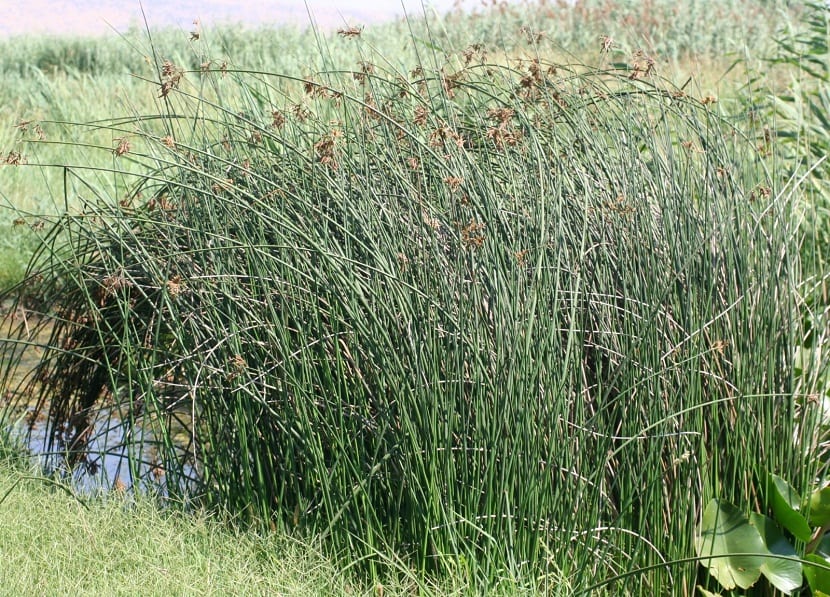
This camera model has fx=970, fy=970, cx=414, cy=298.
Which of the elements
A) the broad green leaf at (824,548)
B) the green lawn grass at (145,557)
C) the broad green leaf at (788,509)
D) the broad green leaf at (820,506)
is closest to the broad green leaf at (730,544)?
the broad green leaf at (788,509)

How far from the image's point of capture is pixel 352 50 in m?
12.7

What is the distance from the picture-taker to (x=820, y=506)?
2.80m

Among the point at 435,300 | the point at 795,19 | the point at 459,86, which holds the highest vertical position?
the point at 459,86

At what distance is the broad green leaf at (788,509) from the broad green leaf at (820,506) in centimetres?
10

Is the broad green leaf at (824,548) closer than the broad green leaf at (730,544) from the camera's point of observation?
No

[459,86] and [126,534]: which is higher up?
[459,86]

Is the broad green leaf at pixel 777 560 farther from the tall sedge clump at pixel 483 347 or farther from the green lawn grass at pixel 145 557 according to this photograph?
the green lawn grass at pixel 145 557

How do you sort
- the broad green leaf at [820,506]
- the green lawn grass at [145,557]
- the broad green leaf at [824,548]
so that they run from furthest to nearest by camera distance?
the broad green leaf at [824,548] < the broad green leaf at [820,506] < the green lawn grass at [145,557]

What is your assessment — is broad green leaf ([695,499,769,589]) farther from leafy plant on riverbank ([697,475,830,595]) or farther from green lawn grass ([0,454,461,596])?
green lawn grass ([0,454,461,596])

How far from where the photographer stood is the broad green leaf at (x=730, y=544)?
2635 mm

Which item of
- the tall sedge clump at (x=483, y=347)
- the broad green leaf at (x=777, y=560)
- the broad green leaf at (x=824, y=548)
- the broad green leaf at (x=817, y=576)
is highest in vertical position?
the tall sedge clump at (x=483, y=347)

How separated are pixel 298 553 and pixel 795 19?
15.1m

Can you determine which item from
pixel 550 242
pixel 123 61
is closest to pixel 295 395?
pixel 550 242

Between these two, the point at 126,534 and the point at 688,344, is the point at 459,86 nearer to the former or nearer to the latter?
the point at 688,344
